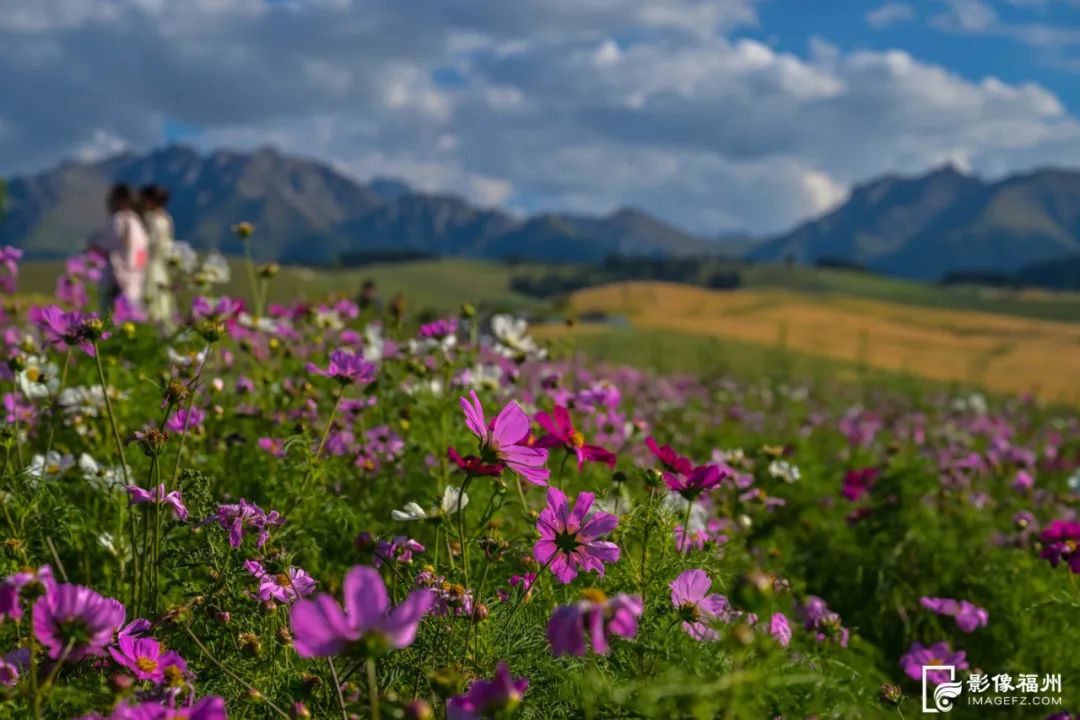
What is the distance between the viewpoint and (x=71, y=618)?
50.4 inches

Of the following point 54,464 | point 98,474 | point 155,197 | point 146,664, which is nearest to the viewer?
point 146,664

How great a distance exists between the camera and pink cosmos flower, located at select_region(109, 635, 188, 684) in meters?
1.45

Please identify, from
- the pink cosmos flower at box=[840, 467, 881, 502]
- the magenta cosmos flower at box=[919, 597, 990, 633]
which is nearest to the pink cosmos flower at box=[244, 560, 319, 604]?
the magenta cosmos flower at box=[919, 597, 990, 633]

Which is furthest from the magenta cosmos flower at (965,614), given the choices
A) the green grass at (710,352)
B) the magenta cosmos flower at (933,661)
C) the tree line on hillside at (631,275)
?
the tree line on hillside at (631,275)

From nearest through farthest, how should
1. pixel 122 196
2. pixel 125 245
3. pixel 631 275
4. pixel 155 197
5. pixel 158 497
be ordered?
pixel 158 497
pixel 125 245
pixel 122 196
pixel 155 197
pixel 631 275

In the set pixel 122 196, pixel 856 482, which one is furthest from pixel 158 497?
pixel 122 196

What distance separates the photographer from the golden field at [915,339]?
2242 cm

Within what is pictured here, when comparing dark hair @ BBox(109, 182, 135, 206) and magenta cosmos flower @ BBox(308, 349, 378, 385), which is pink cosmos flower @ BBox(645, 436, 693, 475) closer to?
magenta cosmos flower @ BBox(308, 349, 378, 385)

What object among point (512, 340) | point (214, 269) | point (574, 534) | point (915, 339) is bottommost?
point (915, 339)

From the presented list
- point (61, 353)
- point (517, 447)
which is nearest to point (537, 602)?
point (517, 447)

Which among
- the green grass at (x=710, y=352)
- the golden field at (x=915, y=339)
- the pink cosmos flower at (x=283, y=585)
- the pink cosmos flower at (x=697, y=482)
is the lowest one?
the golden field at (x=915, y=339)

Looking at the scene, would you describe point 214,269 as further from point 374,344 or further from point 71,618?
point 71,618

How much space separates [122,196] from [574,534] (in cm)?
769

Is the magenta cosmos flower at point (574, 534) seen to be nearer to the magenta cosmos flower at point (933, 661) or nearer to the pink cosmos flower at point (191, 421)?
the magenta cosmos flower at point (933, 661)
